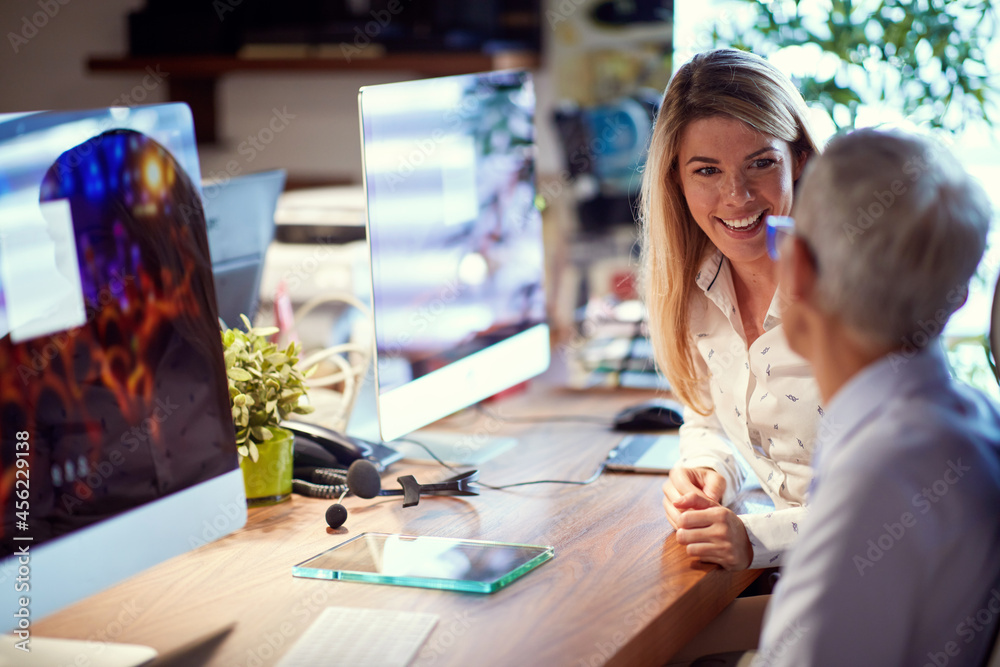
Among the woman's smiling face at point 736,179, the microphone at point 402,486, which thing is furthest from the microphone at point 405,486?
the woman's smiling face at point 736,179

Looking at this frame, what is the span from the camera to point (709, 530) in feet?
3.91

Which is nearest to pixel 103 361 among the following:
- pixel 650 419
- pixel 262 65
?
pixel 650 419

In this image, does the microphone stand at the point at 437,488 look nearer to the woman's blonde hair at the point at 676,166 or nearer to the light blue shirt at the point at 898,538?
the woman's blonde hair at the point at 676,166

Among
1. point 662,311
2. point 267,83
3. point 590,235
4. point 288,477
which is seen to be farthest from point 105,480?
point 267,83

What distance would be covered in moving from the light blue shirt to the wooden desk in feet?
0.76

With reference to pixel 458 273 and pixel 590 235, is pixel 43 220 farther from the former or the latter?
pixel 590 235

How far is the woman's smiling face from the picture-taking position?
4.74ft

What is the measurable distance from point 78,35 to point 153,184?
3.28m

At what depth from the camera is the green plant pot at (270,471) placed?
1.37 m

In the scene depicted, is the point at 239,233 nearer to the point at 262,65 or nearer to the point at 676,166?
the point at 676,166

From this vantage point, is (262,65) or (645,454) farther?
(262,65)

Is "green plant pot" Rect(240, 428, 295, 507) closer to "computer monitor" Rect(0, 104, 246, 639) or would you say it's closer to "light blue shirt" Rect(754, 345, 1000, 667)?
"computer monitor" Rect(0, 104, 246, 639)

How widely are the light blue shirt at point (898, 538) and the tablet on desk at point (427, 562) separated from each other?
1.21ft

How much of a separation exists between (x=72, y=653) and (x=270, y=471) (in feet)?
1.52
